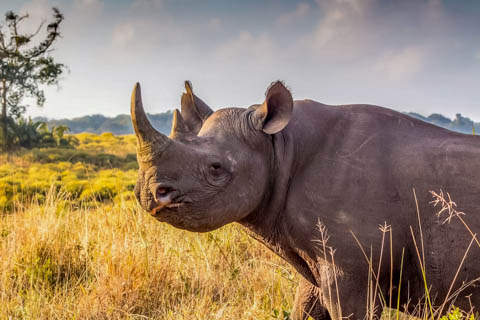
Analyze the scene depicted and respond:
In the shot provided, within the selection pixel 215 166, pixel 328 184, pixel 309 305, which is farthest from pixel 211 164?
pixel 309 305

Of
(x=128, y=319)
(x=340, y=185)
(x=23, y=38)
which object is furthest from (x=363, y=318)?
(x=23, y=38)

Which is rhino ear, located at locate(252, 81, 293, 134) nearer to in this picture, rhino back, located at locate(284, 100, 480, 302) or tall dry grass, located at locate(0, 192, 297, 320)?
rhino back, located at locate(284, 100, 480, 302)

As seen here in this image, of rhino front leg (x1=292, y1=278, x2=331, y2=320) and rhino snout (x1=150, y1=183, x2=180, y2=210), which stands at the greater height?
→ rhino snout (x1=150, y1=183, x2=180, y2=210)

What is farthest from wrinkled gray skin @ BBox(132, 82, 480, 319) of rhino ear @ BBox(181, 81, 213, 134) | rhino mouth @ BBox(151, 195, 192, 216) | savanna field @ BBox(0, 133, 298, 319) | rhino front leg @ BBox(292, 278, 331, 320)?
savanna field @ BBox(0, 133, 298, 319)

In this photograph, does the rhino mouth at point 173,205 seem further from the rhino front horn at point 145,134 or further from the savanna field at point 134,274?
the savanna field at point 134,274

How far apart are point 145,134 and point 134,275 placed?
2141 millimetres

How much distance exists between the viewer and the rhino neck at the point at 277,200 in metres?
2.72

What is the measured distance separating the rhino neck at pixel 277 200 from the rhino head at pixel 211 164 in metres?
0.03

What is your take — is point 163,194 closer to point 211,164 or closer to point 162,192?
point 162,192

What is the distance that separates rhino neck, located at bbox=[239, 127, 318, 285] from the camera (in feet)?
8.91

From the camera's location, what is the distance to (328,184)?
8.61ft

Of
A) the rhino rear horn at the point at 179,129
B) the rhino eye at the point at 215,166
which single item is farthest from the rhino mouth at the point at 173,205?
the rhino rear horn at the point at 179,129

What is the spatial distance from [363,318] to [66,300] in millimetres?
2479

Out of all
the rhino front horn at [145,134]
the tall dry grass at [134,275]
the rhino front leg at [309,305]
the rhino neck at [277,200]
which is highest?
the rhino front horn at [145,134]
